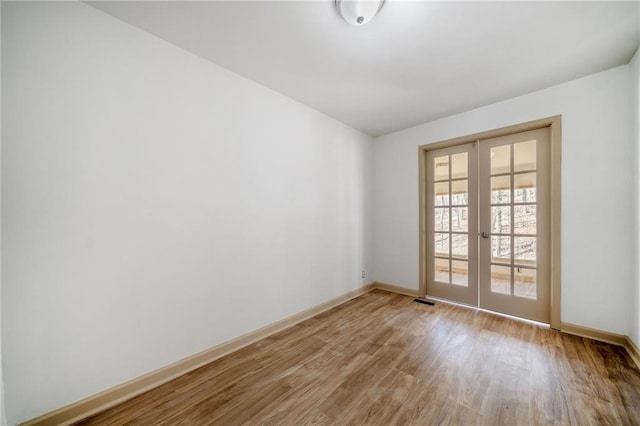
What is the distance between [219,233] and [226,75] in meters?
1.48

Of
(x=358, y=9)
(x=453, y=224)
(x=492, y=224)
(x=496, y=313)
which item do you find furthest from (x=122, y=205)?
(x=496, y=313)

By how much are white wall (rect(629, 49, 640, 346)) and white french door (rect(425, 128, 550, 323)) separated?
591 millimetres

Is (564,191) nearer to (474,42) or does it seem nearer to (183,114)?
(474,42)

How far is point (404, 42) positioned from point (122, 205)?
2.45 meters

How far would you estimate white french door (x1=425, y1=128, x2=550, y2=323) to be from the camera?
267 centimetres

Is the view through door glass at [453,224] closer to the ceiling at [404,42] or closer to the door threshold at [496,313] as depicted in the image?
the door threshold at [496,313]

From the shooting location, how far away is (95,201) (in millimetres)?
1516

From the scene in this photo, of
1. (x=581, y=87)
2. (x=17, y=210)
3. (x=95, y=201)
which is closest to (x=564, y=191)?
(x=581, y=87)

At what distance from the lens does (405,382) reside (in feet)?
5.70

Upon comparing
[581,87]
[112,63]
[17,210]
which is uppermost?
[581,87]

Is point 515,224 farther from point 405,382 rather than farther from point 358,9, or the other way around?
point 358,9

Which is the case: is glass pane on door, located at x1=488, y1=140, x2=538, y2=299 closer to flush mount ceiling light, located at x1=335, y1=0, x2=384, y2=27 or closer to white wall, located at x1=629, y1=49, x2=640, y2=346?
white wall, located at x1=629, y1=49, x2=640, y2=346

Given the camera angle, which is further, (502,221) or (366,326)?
(502,221)

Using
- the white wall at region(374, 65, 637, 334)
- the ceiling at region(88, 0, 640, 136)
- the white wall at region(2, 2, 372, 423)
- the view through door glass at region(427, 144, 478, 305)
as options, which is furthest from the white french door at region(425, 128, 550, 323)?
the white wall at region(2, 2, 372, 423)
